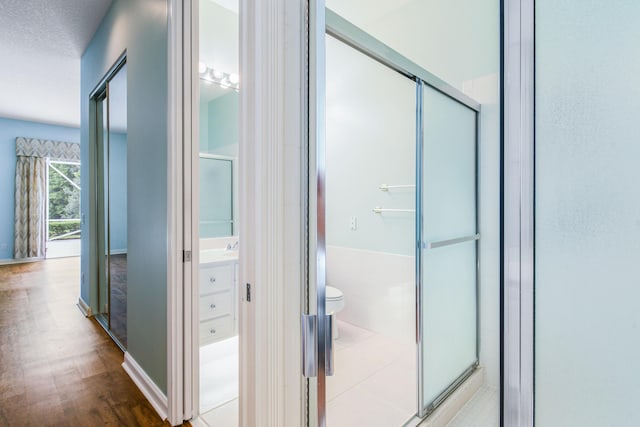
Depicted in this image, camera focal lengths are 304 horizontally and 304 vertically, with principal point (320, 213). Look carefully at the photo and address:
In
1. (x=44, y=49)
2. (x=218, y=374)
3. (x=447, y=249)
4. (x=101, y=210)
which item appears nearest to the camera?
(x=447, y=249)

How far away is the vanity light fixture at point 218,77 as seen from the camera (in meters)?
2.83

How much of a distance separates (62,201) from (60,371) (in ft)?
19.4

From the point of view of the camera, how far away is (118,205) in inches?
101

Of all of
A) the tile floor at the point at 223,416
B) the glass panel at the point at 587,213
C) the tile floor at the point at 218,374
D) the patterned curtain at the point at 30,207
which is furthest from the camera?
the patterned curtain at the point at 30,207

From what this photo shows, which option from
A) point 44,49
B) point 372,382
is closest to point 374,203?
point 372,382

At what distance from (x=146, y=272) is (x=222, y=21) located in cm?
214

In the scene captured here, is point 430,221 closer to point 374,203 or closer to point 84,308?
point 374,203

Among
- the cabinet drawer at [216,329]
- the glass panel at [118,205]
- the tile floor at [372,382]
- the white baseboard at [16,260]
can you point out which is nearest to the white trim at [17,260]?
the white baseboard at [16,260]

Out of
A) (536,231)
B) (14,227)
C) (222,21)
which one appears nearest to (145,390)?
(536,231)

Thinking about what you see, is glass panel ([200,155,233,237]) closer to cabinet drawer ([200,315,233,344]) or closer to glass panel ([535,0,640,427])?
cabinet drawer ([200,315,233,344])

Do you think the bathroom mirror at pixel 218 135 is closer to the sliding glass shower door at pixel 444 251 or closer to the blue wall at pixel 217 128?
the blue wall at pixel 217 128

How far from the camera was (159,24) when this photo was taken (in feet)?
5.47

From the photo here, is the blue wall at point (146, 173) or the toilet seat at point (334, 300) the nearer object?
the blue wall at point (146, 173)

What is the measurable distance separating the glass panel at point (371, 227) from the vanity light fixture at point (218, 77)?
1424 mm
